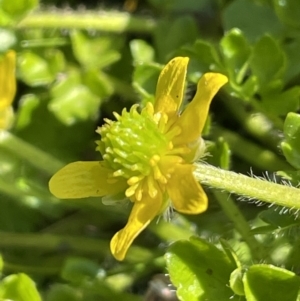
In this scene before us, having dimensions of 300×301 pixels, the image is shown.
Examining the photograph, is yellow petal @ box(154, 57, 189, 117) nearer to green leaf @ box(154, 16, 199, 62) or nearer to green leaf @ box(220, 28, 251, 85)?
green leaf @ box(220, 28, 251, 85)

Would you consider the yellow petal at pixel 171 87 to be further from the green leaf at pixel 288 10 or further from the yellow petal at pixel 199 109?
the green leaf at pixel 288 10

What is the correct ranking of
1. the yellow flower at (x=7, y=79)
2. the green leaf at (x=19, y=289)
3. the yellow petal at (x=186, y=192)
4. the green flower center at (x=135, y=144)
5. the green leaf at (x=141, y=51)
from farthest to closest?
the green leaf at (x=141, y=51), the yellow flower at (x=7, y=79), the green leaf at (x=19, y=289), the green flower center at (x=135, y=144), the yellow petal at (x=186, y=192)

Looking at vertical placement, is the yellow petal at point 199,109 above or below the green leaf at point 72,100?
above

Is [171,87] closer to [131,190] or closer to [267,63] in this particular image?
[131,190]

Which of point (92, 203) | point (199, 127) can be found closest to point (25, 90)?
point (92, 203)

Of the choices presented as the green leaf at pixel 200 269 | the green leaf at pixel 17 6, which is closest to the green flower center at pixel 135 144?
the green leaf at pixel 200 269

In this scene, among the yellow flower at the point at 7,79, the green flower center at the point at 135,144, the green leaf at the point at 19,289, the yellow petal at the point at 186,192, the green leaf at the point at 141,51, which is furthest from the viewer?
the green leaf at the point at 141,51

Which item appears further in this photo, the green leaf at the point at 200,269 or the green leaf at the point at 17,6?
the green leaf at the point at 17,6

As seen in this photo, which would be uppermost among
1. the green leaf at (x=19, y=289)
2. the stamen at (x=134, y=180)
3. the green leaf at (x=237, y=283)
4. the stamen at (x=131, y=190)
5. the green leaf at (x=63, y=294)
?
the stamen at (x=134, y=180)
